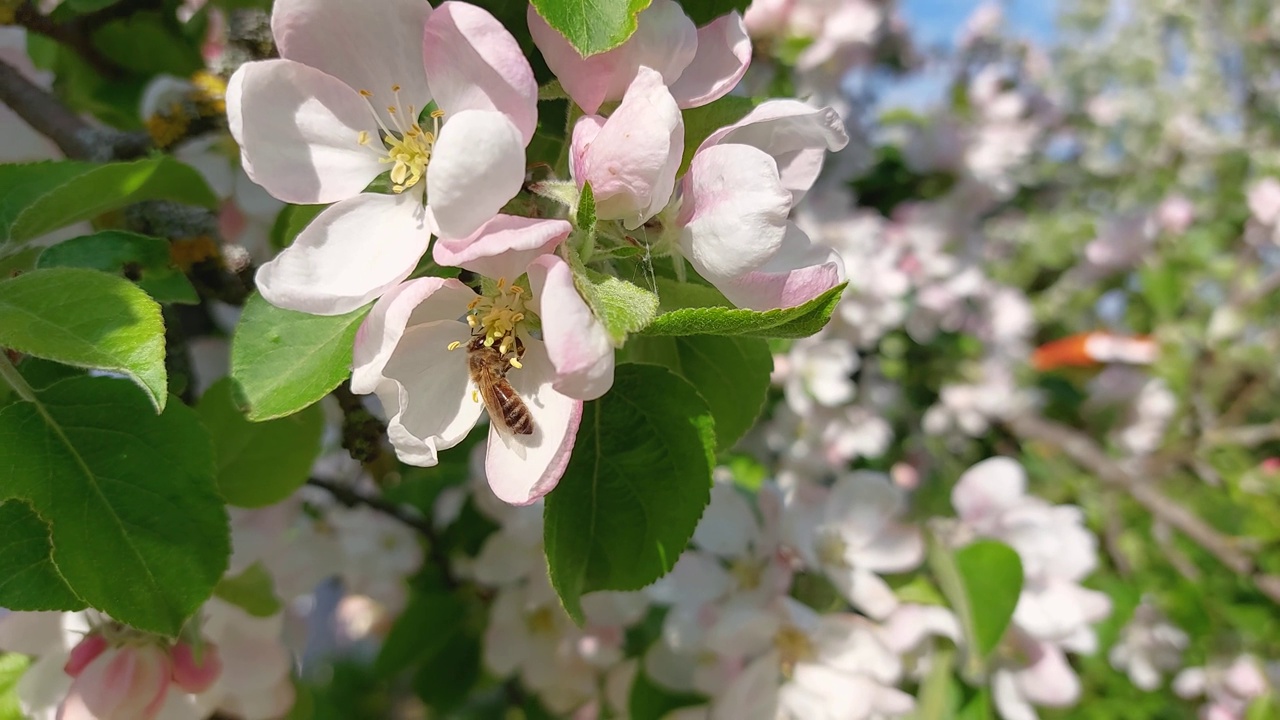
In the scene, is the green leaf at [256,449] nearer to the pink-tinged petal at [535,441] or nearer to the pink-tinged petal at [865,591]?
the pink-tinged petal at [535,441]

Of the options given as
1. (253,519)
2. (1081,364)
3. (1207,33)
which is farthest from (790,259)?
(1207,33)

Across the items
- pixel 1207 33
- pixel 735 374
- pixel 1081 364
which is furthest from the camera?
pixel 1207 33

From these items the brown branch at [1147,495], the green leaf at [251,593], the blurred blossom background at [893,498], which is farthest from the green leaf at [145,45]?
the brown branch at [1147,495]

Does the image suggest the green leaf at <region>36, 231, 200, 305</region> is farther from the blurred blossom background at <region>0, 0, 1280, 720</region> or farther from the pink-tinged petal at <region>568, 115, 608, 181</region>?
the pink-tinged petal at <region>568, 115, 608, 181</region>

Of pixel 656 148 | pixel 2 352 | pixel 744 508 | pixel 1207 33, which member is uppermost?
pixel 656 148

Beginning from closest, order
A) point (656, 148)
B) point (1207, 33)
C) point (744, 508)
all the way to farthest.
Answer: point (656, 148)
point (744, 508)
point (1207, 33)

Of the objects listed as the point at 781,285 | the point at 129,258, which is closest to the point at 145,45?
the point at 129,258

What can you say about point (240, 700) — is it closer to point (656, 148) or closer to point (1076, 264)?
point (656, 148)

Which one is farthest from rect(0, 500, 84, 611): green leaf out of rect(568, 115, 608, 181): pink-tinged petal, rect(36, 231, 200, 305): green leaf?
rect(568, 115, 608, 181): pink-tinged petal
